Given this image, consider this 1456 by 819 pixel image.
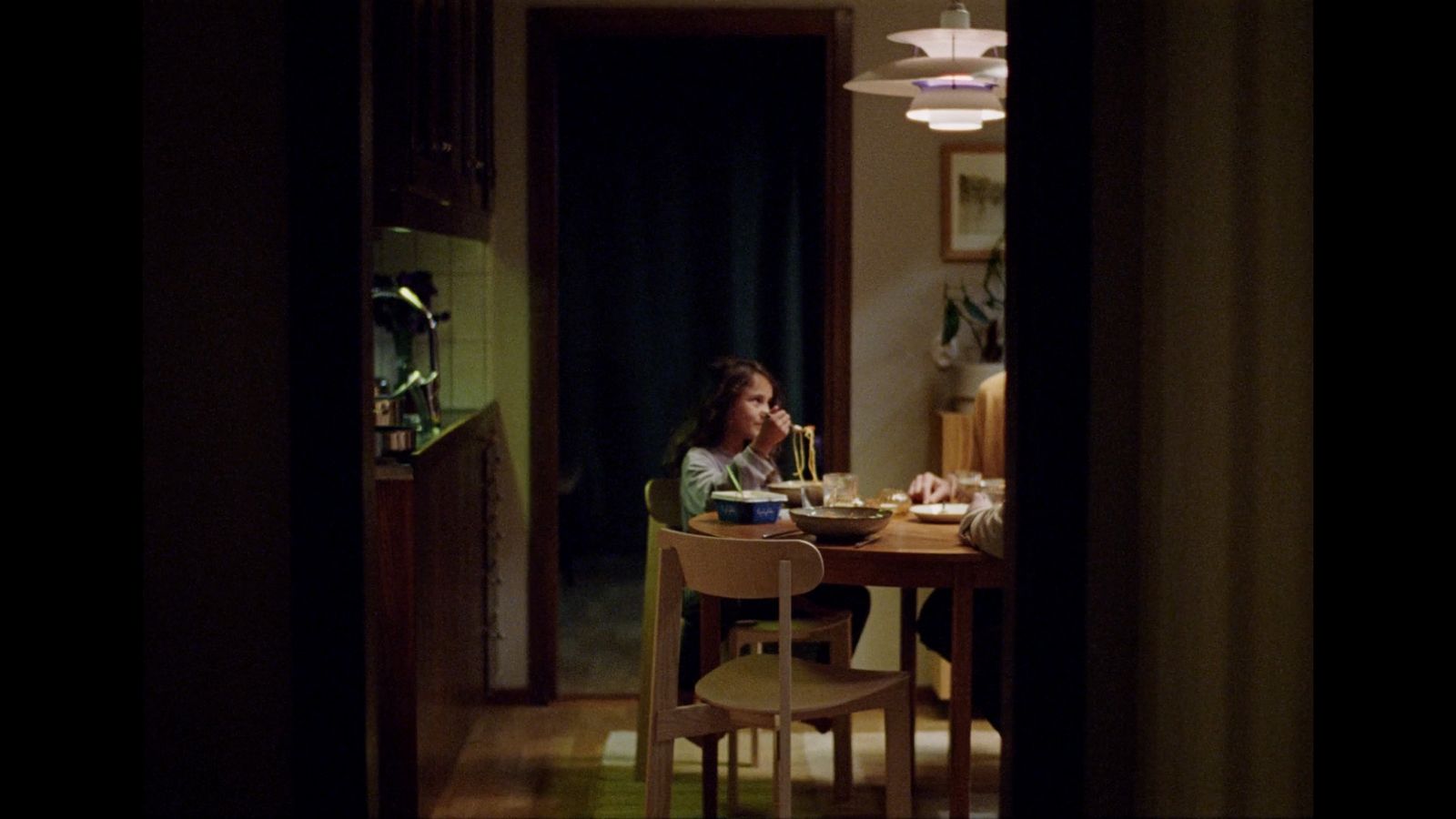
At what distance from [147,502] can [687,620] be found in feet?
6.76

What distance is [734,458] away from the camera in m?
4.16

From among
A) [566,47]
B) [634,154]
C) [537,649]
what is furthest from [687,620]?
[566,47]

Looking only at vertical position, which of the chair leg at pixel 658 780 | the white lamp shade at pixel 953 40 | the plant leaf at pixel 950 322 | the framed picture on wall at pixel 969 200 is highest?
the white lamp shade at pixel 953 40

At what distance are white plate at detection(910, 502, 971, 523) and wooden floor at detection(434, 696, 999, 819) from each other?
0.81 metres

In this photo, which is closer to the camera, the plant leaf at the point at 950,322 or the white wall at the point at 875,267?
the plant leaf at the point at 950,322

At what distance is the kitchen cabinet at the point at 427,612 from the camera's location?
3.50 m

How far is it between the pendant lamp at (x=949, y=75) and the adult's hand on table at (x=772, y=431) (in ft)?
2.87

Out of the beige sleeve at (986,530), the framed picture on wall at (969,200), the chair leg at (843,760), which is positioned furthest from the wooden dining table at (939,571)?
the framed picture on wall at (969,200)

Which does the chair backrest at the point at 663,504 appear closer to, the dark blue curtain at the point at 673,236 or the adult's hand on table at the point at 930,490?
the adult's hand on table at the point at 930,490

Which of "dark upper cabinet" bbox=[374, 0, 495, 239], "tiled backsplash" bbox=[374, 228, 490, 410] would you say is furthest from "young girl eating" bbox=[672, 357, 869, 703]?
"tiled backsplash" bbox=[374, 228, 490, 410]

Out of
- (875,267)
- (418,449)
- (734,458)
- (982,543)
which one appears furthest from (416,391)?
(982,543)

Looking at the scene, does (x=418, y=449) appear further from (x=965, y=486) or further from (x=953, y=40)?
(x=953, y=40)

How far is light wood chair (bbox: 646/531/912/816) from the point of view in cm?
309
